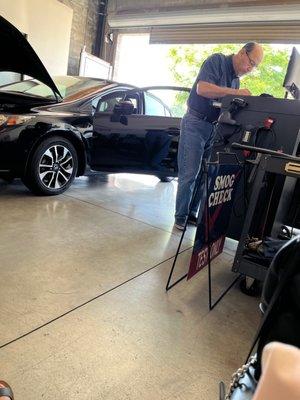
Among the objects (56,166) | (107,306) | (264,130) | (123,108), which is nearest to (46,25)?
(123,108)

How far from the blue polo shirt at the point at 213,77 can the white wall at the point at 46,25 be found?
174 inches

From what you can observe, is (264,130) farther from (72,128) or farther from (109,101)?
(109,101)

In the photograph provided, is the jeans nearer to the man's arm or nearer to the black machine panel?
the man's arm

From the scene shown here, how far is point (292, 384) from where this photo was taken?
1.23ft

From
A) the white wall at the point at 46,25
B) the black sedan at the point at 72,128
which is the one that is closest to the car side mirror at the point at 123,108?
the black sedan at the point at 72,128

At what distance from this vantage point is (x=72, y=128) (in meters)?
3.16

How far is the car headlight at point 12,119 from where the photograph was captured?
2688 millimetres

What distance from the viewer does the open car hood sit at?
2.14m

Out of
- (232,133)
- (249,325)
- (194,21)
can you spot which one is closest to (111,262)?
(249,325)

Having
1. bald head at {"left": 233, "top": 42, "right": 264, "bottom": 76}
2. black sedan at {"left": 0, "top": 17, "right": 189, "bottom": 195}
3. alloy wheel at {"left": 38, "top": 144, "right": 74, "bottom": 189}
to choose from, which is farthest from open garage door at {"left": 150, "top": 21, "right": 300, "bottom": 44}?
alloy wheel at {"left": 38, "top": 144, "right": 74, "bottom": 189}

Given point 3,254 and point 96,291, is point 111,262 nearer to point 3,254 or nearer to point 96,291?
point 96,291

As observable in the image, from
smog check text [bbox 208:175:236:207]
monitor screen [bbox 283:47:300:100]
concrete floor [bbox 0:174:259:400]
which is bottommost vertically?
concrete floor [bbox 0:174:259:400]

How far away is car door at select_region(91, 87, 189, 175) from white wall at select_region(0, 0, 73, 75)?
329 cm

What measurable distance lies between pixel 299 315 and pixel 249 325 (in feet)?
3.77
